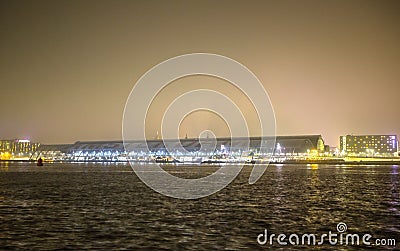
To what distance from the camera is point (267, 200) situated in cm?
5006

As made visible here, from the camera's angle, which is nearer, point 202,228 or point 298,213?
point 202,228

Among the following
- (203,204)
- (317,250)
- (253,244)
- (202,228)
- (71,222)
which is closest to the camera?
(317,250)

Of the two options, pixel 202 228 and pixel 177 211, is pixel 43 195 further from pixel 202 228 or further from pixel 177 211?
pixel 202 228

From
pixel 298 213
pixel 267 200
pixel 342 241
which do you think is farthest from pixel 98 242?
pixel 267 200

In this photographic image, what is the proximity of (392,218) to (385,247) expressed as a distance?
12629mm

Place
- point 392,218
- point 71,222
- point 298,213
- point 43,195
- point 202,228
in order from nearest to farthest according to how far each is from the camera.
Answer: point 202,228, point 71,222, point 392,218, point 298,213, point 43,195

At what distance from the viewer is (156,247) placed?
24.4 meters

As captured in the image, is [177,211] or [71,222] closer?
[71,222]

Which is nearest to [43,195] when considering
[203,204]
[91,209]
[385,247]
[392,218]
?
[91,209]

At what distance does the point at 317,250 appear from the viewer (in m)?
23.6

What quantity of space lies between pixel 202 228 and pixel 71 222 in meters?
9.15

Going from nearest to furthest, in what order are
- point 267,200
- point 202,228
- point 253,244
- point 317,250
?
point 317,250, point 253,244, point 202,228, point 267,200

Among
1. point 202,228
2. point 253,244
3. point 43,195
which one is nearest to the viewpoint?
point 253,244

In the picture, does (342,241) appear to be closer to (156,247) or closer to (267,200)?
(156,247)
